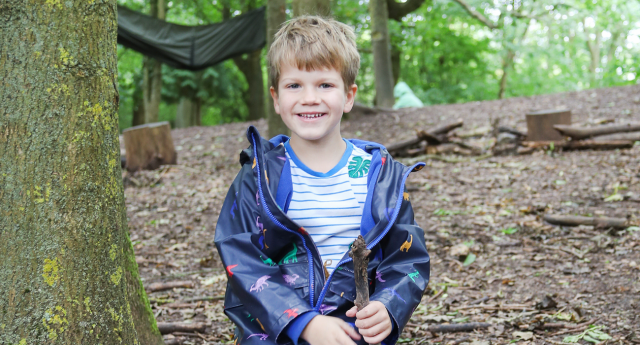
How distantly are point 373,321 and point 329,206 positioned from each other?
1.52 feet

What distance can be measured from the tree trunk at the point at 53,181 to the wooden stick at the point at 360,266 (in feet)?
3.11

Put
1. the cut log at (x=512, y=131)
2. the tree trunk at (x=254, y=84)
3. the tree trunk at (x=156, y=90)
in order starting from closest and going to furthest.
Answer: the cut log at (x=512, y=131)
the tree trunk at (x=156, y=90)
the tree trunk at (x=254, y=84)

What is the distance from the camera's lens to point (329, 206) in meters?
2.01

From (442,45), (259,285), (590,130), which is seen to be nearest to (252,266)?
(259,285)

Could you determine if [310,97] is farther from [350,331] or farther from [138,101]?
[138,101]

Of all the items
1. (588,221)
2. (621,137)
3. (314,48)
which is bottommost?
(588,221)

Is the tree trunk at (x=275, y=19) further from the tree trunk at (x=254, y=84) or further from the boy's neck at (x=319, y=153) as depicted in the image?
the tree trunk at (x=254, y=84)

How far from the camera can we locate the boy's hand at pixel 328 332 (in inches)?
68.8

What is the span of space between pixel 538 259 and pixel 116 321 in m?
3.10

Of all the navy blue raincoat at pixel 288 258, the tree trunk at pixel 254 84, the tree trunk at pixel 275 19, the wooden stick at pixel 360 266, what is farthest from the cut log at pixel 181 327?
the tree trunk at pixel 254 84

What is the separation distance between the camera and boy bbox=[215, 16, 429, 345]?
1840 mm

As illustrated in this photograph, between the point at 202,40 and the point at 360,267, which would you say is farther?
the point at 202,40

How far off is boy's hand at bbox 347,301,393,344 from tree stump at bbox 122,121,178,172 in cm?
619

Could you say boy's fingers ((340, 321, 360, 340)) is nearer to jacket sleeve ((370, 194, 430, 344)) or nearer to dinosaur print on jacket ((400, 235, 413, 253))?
jacket sleeve ((370, 194, 430, 344))
